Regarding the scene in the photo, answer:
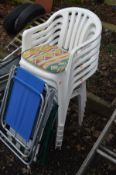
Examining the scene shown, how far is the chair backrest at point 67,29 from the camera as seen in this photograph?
3.68m

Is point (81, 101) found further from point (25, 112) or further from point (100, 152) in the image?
point (100, 152)

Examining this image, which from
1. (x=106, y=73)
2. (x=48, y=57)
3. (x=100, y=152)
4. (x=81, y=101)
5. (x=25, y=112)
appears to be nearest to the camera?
(x=100, y=152)

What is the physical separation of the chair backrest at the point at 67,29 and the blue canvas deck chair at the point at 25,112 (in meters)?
0.45

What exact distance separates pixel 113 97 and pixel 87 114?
34 centimetres

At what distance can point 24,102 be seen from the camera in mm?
3316

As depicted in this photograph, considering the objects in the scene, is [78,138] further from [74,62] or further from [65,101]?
[74,62]

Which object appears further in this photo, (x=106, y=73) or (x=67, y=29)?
(x=106, y=73)

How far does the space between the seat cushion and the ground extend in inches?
32.3

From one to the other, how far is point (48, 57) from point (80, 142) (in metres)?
0.92

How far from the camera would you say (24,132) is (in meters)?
3.32

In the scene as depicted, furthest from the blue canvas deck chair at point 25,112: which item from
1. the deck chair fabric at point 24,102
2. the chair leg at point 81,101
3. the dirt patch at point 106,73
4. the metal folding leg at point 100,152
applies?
the dirt patch at point 106,73

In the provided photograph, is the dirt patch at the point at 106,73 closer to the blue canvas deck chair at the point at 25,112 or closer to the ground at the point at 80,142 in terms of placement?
the ground at the point at 80,142

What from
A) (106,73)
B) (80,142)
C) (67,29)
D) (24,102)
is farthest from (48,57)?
(106,73)

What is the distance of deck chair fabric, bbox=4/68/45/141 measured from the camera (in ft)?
10.5
